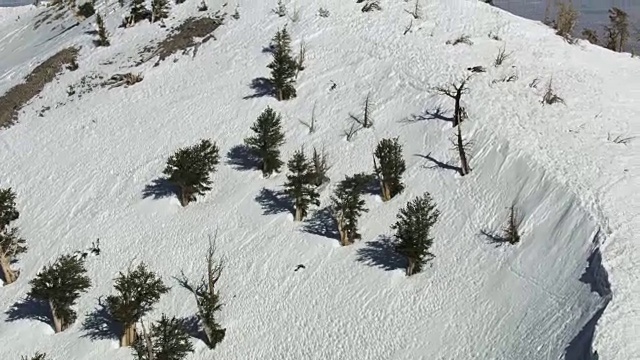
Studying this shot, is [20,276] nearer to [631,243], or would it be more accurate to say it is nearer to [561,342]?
[561,342]

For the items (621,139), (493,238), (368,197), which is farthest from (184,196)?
(621,139)

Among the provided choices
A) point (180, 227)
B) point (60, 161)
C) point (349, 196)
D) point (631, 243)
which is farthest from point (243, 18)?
point (631, 243)

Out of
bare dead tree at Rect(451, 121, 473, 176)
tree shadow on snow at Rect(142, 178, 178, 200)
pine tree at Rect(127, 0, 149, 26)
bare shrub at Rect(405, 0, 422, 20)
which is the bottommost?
tree shadow on snow at Rect(142, 178, 178, 200)

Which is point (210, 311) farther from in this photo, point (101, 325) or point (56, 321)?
point (56, 321)

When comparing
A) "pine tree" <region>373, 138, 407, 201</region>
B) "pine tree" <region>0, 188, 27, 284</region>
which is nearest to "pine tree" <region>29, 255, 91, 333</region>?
"pine tree" <region>0, 188, 27, 284</region>

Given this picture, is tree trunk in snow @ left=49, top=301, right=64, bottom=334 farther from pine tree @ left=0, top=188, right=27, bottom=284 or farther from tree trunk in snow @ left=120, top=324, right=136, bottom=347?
pine tree @ left=0, top=188, right=27, bottom=284

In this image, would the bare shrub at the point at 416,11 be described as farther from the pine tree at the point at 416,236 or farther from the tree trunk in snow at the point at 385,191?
the pine tree at the point at 416,236

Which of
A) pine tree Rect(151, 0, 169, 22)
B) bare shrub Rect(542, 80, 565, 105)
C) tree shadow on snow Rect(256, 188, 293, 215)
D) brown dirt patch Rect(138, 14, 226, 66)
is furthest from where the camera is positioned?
pine tree Rect(151, 0, 169, 22)

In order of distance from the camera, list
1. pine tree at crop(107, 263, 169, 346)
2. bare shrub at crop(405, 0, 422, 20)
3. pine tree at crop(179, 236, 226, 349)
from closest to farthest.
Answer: pine tree at crop(179, 236, 226, 349) → pine tree at crop(107, 263, 169, 346) → bare shrub at crop(405, 0, 422, 20)
